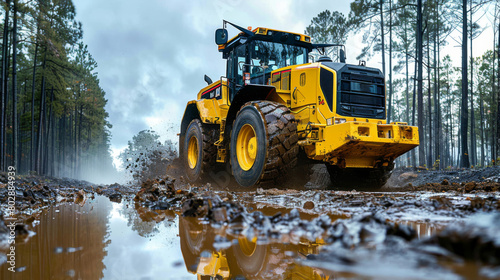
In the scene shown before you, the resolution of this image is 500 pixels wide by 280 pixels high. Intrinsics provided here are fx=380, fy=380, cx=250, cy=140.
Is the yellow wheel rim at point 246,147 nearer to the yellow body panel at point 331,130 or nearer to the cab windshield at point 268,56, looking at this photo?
the yellow body panel at point 331,130

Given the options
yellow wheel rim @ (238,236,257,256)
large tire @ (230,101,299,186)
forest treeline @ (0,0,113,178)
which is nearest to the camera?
yellow wheel rim @ (238,236,257,256)

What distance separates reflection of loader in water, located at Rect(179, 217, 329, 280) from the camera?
168cm

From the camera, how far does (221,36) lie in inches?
316

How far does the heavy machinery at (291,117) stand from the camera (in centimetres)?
688

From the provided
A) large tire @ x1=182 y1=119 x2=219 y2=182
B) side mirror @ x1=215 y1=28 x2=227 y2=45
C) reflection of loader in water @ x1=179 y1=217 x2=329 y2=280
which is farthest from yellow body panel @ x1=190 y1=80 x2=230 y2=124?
reflection of loader in water @ x1=179 y1=217 x2=329 y2=280

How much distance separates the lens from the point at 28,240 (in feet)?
7.71

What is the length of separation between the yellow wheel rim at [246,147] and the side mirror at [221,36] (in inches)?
73.3

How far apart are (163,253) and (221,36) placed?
6547 millimetres

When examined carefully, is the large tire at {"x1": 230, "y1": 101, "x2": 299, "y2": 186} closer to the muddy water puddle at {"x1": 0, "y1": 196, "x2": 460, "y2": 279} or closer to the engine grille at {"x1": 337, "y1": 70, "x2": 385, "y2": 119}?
the engine grille at {"x1": 337, "y1": 70, "x2": 385, "y2": 119}

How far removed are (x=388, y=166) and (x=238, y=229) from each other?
6236mm

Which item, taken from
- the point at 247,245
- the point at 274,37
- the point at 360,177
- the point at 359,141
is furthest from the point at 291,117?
the point at 247,245

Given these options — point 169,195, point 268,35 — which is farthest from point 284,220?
point 268,35

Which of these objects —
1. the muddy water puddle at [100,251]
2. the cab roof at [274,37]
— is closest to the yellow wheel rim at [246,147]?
the cab roof at [274,37]

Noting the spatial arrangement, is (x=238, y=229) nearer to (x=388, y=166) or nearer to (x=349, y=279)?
(x=349, y=279)
